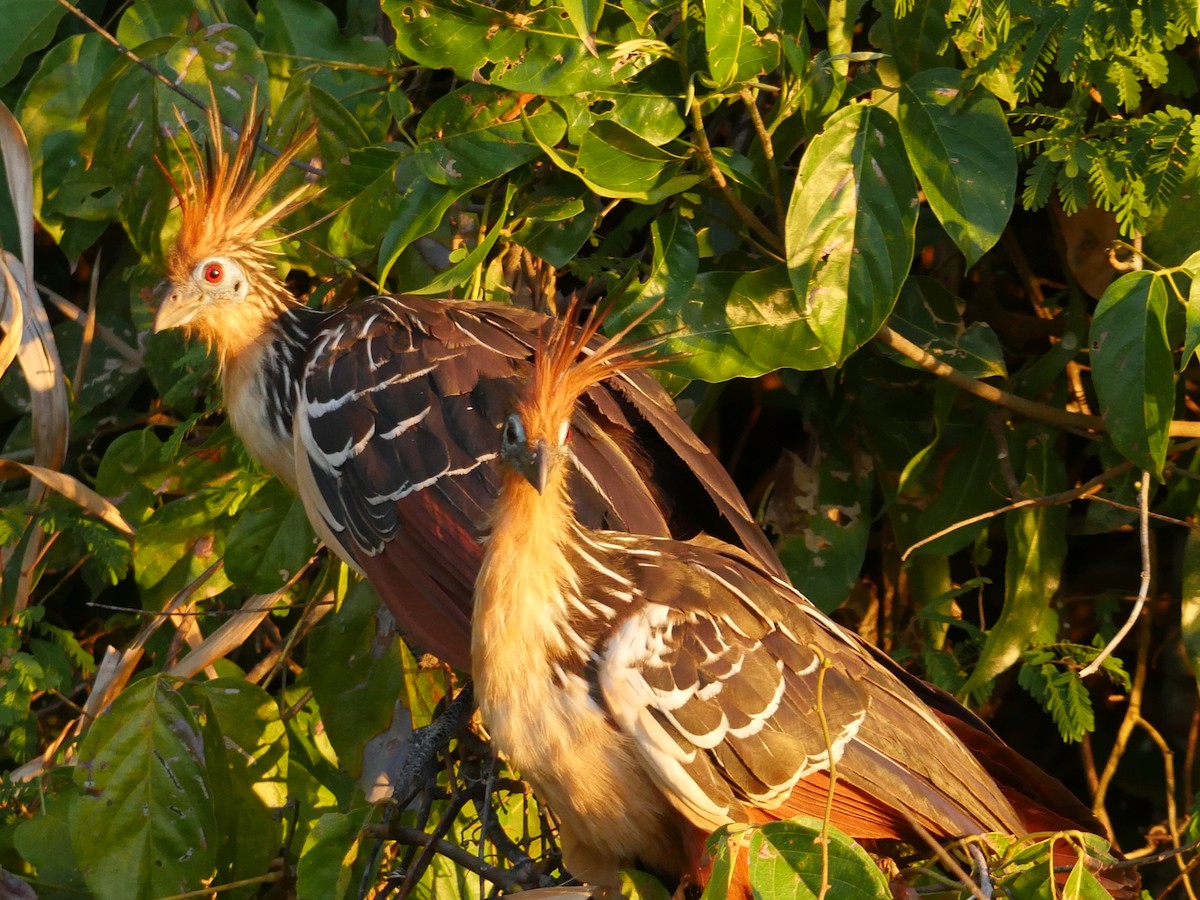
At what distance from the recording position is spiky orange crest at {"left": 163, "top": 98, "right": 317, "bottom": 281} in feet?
8.20

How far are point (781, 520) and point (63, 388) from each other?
4.82ft

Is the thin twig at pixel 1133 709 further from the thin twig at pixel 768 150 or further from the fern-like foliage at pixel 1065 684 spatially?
the thin twig at pixel 768 150

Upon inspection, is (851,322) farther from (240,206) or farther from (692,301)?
(240,206)

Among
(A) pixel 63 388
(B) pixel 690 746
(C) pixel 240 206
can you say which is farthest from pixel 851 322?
(A) pixel 63 388

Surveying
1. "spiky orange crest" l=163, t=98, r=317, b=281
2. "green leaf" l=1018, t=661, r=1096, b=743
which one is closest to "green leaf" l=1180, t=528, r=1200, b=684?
"green leaf" l=1018, t=661, r=1096, b=743

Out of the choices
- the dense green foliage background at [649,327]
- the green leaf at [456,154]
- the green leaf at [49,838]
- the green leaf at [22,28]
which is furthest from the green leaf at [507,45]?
the green leaf at [49,838]

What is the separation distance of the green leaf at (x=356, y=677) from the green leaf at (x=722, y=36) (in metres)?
1.19

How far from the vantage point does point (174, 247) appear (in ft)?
8.50

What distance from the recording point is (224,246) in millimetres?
2600

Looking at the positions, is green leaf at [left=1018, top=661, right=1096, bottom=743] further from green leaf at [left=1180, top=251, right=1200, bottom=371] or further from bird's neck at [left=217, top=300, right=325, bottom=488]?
bird's neck at [left=217, top=300, right=325, bottom=488]

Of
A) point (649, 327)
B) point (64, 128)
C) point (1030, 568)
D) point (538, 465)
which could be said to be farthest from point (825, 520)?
point (64, 128)

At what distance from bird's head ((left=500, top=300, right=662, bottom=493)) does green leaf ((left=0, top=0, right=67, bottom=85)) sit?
144cm

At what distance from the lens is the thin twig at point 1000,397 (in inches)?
87.6

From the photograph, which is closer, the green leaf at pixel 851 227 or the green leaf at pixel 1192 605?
the green leaf at pixel 851 227
